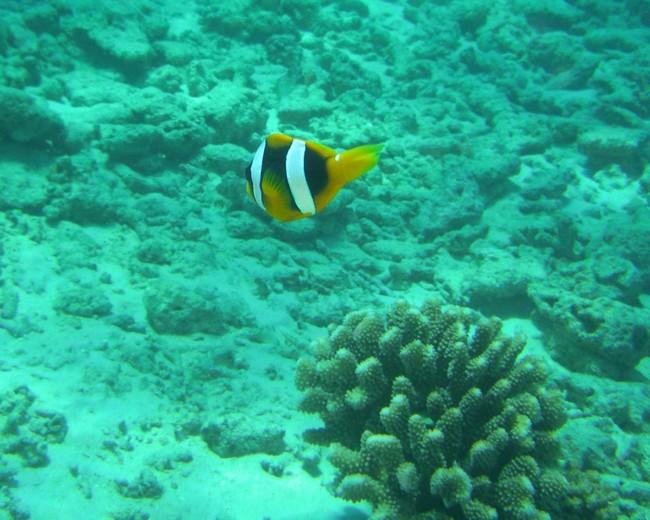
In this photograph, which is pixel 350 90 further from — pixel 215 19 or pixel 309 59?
pixel 215 19

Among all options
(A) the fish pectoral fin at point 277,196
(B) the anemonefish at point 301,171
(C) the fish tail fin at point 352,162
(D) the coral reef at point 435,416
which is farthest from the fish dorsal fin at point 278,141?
(D) the coral reef at point 435,416

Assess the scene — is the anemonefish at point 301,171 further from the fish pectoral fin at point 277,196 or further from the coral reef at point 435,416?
the coral reef at point 435,416

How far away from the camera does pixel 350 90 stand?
9.42 metres

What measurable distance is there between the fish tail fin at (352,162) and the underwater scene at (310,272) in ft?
0.04

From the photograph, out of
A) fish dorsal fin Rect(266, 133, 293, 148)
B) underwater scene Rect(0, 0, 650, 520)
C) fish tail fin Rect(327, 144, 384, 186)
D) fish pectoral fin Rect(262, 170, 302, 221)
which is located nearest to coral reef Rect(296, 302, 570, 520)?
underwater scene Rect(0, 0, 650, 520)

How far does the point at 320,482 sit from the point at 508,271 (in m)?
3.80

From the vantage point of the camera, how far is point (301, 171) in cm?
237

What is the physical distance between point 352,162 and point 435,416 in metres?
1.74

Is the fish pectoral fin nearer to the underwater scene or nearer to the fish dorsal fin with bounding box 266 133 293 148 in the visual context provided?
the underwater scene

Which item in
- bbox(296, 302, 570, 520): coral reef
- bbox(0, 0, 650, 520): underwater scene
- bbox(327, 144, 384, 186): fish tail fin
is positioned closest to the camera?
bbox(327, 144, 384, 186): fish tail fin

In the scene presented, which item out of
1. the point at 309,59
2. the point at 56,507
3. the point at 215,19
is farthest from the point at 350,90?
the point at 56,507

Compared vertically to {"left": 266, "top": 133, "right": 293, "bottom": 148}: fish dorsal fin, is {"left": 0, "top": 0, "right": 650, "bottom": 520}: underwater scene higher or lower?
lower

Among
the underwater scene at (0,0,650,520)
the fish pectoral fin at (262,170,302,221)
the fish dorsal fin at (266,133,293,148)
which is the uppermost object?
the fish dorsal fin at (266,133,293,148)

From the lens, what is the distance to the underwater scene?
124 inches
